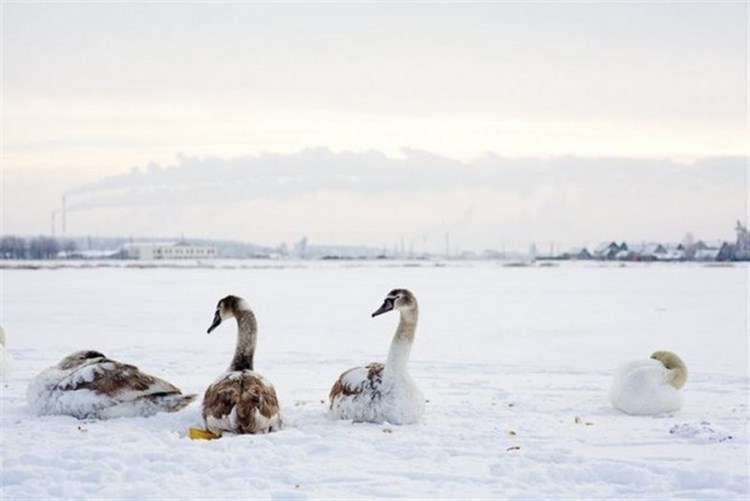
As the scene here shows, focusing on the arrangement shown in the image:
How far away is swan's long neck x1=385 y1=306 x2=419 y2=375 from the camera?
852 centimetres

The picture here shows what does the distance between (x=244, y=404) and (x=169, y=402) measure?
133 centimetres

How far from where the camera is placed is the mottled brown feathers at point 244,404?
771cm

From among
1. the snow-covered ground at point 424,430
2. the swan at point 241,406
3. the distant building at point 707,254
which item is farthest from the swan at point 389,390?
the distant building at point 707,254

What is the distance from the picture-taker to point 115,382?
8.61 meters

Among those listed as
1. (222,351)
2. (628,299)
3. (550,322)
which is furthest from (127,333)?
(628,299)

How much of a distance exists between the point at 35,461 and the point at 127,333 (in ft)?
42.0

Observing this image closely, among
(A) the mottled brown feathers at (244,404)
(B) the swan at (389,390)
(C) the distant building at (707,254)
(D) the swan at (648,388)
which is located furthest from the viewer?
(C) the distant building at (707,254)

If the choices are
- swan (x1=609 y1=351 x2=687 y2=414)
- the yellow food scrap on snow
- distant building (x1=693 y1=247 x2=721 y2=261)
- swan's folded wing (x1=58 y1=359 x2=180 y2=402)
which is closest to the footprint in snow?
swan (x1=609 y1=351 x2=687 y2=414)

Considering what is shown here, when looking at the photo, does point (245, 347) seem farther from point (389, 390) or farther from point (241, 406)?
point (389, 390)

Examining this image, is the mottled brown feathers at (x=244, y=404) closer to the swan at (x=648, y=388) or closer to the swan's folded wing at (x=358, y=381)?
the swan's folded wing at (x=358, y=381)

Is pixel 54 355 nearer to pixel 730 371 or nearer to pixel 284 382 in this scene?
pixel 284 382

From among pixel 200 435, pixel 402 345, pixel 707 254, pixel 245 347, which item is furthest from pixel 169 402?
pixel 707 254

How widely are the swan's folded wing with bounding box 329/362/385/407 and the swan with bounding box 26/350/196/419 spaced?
1.49 meters

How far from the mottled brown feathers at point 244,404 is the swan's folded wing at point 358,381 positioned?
0.80 meters
